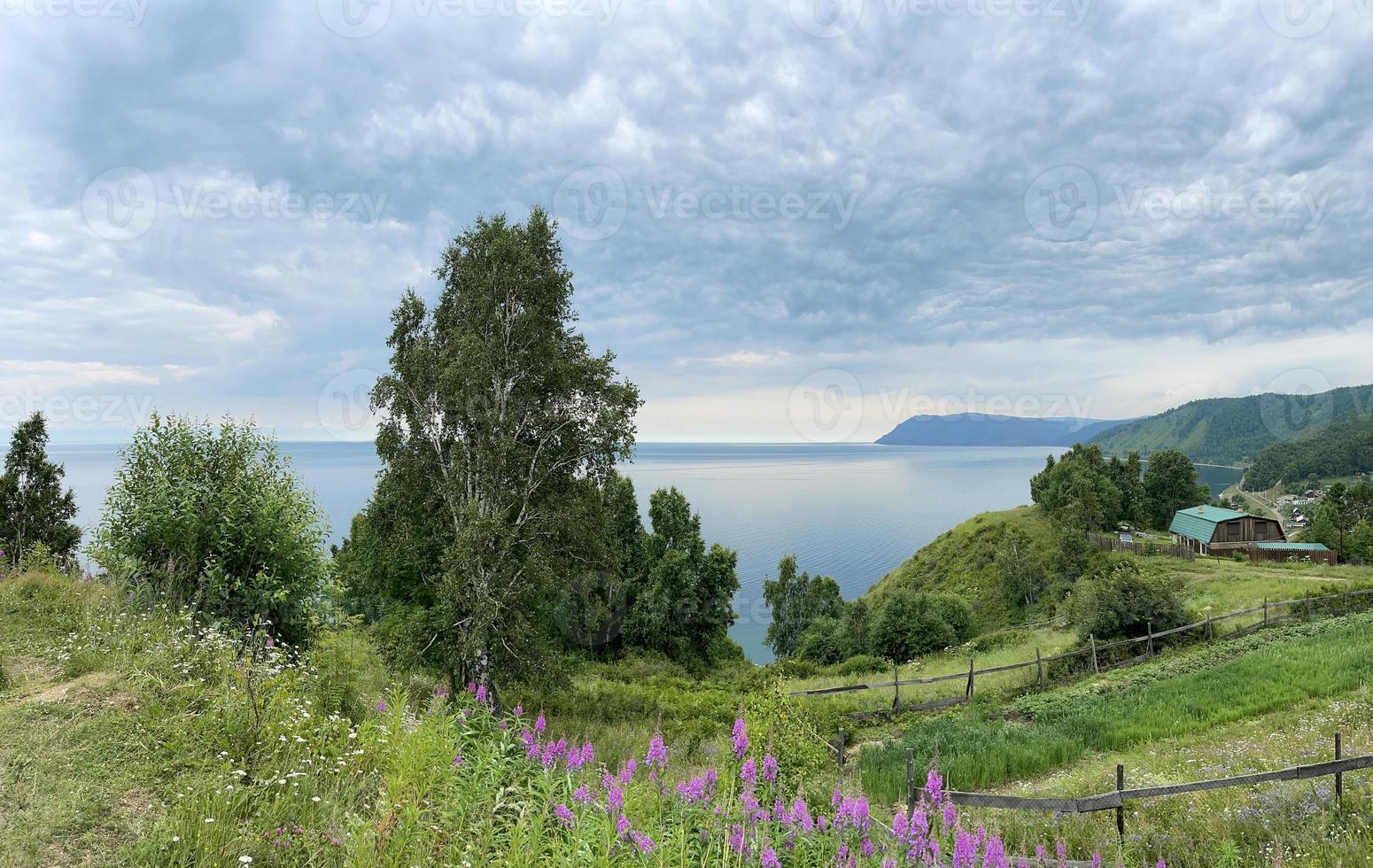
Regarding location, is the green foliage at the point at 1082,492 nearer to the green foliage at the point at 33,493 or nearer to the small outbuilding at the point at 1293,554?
the small outbuilding at the point at 1293,554

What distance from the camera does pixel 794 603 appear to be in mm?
60344

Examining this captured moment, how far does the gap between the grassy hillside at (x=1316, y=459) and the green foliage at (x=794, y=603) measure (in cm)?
15776

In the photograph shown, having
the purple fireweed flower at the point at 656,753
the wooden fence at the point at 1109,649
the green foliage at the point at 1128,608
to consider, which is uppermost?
the purple fireweed flower at the point at 656,753

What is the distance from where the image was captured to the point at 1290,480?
148125 mm

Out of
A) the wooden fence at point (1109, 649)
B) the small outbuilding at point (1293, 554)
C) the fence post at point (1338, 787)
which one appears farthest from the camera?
the small outbuilding at point (1293, 554)

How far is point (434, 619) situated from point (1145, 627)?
994 inches

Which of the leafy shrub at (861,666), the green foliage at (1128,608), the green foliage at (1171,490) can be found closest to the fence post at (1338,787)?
the green foliage at (1128,608)

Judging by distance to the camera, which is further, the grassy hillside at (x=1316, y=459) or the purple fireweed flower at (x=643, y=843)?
the grassy hillside at (x=1316, y=459)

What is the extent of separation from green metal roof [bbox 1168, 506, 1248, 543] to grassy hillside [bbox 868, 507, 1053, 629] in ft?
40.4

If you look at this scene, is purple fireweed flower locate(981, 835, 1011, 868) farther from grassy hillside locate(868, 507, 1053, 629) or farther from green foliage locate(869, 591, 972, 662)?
grassy hillside locate(868, 507, 1053, 629)

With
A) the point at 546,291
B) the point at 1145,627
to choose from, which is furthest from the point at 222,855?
the point at 1145,627

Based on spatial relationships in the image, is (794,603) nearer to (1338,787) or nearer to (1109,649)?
(1109,649)

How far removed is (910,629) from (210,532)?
113ft

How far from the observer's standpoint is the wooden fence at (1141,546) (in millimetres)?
53625
